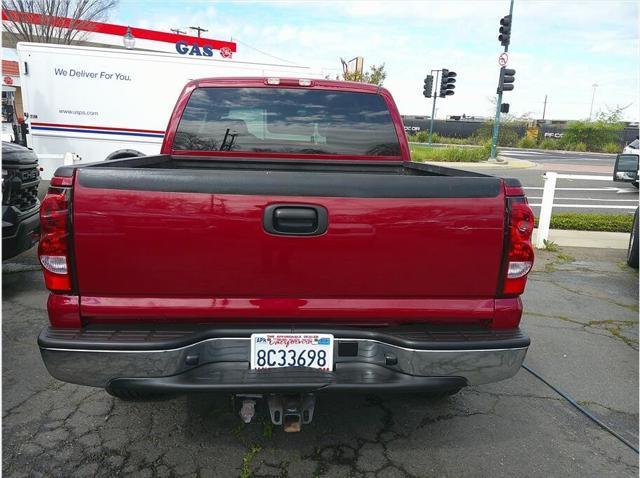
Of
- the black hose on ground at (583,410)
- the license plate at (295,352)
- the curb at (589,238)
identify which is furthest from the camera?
the curb at (589,238)

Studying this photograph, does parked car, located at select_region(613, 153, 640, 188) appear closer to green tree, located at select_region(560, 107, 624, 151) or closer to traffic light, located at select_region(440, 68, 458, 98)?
traffic light, located at select_region(440, 68, 458, 98)

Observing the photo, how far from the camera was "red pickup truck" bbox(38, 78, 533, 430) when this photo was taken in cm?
213

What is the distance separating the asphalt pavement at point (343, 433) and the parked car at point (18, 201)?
1.08 m

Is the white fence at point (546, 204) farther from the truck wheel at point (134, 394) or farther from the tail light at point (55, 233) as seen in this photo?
the tail light at point (55, 233)

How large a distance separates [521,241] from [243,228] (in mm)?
1271

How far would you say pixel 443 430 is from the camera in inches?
115

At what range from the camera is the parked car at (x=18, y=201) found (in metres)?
4.59

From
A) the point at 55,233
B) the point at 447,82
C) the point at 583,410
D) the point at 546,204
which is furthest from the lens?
the point at 447,82

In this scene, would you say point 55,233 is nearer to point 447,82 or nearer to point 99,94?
point 99,94

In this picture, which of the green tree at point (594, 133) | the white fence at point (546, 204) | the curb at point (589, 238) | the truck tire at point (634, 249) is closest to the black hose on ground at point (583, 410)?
the truck tire at point (634, 249)

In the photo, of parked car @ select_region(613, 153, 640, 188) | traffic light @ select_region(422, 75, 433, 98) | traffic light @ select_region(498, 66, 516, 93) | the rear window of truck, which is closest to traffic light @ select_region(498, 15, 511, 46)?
traffic light @ select_region(498, 66, 516, 93)

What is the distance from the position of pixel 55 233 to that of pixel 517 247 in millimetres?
2057

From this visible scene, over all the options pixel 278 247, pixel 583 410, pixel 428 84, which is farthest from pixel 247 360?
pixel 428 84

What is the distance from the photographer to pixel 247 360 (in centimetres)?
222
